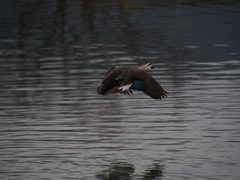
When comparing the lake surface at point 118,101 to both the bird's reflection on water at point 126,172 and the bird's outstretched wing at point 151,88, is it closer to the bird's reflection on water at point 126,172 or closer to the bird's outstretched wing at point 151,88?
the bird's reflection on water at point 126,172

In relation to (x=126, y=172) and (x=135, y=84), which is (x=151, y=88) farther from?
(x=126, y=172)

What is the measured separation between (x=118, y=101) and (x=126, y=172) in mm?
4970

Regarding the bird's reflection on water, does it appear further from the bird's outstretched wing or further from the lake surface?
the bird's outstretched wing

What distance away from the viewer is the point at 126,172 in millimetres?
10867

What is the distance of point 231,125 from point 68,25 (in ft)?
48.6

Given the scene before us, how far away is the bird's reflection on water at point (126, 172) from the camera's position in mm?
10625

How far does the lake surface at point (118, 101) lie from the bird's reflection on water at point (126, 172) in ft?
0.06

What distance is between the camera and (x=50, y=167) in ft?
36.2

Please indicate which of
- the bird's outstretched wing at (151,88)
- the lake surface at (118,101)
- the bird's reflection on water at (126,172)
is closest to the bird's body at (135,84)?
the bird's outstretched wing at (151,88)

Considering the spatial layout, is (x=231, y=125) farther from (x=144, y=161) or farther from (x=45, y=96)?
(x=45, y=96)

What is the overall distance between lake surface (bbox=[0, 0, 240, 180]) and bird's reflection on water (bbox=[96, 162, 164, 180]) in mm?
19

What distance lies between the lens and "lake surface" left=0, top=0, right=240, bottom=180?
11.2 meters

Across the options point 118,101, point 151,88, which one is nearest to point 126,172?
point 151,88

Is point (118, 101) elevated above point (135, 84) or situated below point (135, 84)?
below
